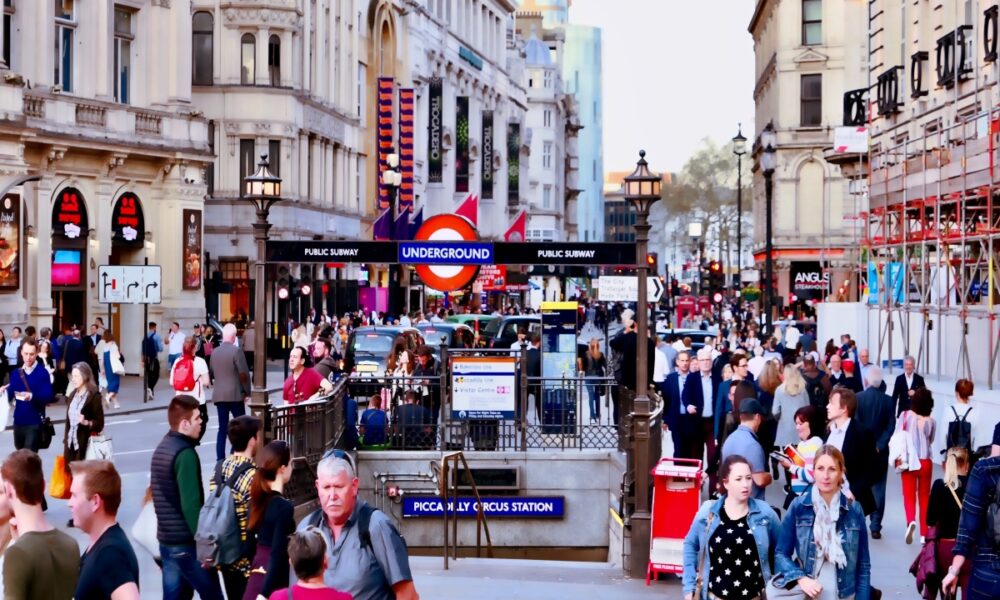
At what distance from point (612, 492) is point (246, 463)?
44.3ft

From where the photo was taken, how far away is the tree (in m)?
155

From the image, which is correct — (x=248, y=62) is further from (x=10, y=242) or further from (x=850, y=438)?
(x=850, y=438)

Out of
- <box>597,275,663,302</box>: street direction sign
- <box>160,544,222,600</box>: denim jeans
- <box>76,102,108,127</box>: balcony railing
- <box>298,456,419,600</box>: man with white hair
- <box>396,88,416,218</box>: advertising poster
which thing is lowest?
<box>160,544,222,600</box>: denim jeans

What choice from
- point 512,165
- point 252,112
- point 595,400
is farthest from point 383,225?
point 512,165

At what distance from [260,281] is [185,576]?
8.06 metres

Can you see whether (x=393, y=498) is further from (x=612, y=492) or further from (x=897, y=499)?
(x=897, y=499)

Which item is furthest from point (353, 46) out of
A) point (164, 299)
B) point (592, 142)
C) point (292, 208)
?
point (592, 142)

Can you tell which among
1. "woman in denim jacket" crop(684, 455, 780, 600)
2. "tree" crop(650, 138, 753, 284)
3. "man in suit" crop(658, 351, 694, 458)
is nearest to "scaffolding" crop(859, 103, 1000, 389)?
"man in suit" crop(658, 351, 694, 458)

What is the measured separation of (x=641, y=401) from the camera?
1758 cm

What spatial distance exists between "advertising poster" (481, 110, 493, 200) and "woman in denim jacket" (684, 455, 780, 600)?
304 ft

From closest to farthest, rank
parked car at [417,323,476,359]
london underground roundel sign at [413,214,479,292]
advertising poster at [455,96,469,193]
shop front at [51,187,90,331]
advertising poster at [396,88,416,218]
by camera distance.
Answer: london underground roundel sign at [413,214,479,292] → parked car at [417,323,476,359] → shop front at [51,187,90,331] → advertising poster at [396,88,416,218] → advertising poster at [455,96,469,193]

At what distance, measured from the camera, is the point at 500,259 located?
1870 cm

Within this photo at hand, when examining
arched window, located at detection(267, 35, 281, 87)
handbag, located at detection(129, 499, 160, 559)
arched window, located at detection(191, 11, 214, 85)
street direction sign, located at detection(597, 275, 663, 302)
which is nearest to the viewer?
handbag, located at detection(129, 499, 160, 559)

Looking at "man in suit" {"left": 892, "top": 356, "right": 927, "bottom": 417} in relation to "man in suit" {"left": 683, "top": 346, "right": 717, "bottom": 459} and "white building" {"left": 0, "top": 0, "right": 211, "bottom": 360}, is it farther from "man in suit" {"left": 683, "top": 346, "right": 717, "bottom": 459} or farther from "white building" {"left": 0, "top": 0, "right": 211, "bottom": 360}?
"white building" {"left": 0, "top": 0, "right": 211, "bottom": 360}
